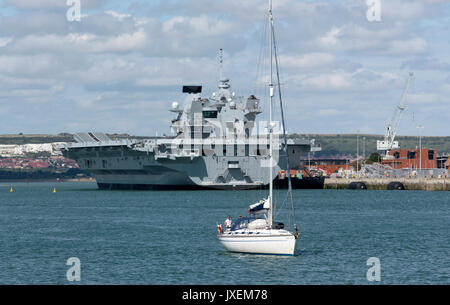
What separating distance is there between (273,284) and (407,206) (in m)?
51.0

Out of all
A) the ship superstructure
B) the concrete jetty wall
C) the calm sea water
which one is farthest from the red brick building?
the calm sea water

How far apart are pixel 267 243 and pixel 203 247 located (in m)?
8.18

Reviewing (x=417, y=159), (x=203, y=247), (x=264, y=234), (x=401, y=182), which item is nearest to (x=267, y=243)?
(x=264, y=234)

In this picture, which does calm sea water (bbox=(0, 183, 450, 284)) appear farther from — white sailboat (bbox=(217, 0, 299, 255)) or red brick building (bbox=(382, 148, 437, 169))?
red brick building (bbox=(382, 148, 437, 169))

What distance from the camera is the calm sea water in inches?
1404

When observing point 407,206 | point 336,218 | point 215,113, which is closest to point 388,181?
point 215,113

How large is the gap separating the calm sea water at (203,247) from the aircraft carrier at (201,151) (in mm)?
28746

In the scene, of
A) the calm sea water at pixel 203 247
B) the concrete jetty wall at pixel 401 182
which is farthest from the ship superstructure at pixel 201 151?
the calm sea water at pixel 203 247

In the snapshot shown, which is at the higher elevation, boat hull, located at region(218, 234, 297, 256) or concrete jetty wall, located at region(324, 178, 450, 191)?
boat hull, located at region(218, 234, 297, 256)

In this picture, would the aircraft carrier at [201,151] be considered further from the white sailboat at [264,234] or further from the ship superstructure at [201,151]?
the white sailboat at [264,234]

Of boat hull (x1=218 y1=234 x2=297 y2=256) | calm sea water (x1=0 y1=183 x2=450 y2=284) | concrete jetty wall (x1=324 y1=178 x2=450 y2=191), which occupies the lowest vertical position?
concrete jetty wall (x1=324 y1=178 x2=450 y2=191)

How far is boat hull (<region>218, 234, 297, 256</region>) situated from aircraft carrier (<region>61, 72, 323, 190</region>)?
6605cm

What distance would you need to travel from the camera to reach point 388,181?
128250mm

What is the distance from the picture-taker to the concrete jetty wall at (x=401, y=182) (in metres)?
118
